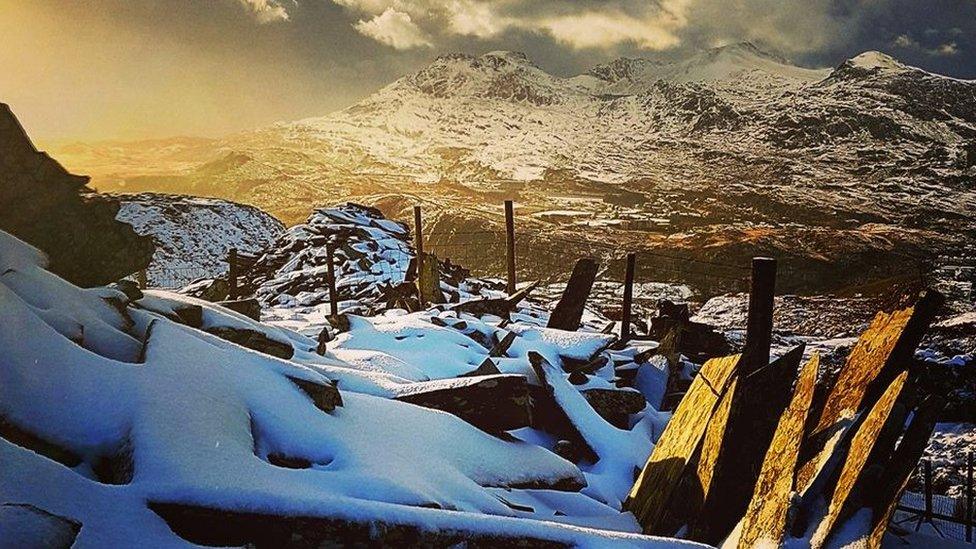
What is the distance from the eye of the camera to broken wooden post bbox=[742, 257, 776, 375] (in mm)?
4289

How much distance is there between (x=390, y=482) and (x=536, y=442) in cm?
217

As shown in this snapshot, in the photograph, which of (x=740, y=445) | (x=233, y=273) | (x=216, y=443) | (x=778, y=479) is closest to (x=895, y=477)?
(x=778, y=479)

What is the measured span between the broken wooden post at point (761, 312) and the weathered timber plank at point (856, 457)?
1300 millimetres

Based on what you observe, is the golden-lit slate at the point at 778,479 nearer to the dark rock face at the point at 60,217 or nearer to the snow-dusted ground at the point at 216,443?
the snow-dusted ground at the point at 216,443

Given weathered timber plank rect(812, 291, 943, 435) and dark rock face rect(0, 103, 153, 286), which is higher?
dark rock face rect(0, 103, 153, 286)

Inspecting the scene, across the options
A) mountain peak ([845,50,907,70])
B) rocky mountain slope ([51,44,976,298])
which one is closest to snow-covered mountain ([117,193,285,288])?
rocky mountain slope ([51,44,976,298])

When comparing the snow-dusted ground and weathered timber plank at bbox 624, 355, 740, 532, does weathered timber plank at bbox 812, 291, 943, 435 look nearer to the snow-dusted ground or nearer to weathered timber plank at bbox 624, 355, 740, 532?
weathered timber plank at bbox 624, 355, 740, 532

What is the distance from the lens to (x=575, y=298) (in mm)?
8375

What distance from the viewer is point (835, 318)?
16.4 meters

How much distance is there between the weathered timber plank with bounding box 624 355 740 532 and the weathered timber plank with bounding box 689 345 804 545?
0.56 feet

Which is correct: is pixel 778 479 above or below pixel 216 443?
below

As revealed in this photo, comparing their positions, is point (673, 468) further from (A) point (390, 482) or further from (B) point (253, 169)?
(B) point (253, 169)

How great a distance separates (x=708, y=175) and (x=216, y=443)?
4453 inches

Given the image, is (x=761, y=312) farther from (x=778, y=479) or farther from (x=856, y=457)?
(x=778, y=479)
